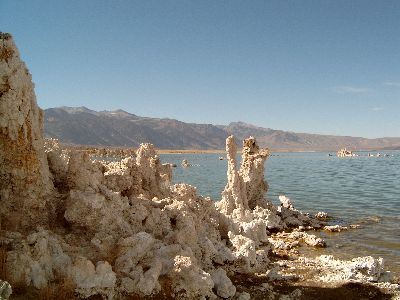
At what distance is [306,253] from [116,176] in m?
10.3

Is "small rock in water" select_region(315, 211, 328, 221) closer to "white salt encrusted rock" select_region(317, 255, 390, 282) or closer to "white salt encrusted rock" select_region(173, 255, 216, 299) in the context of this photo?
"white salt encrusted rock" select_region(317, 255, 390, 282)

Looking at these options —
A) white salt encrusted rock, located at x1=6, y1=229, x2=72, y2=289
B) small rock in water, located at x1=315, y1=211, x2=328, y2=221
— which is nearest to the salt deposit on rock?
white salt encrusted rock, located at x1=6, y1=229, x2=72, y2=289

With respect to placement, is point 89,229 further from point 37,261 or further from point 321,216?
point 321,216

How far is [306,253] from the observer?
19.8 metres

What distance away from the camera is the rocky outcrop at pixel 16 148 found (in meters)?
10.6

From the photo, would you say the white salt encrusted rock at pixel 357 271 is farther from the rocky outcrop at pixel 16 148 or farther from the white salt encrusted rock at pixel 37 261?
the rocky outcrop at pixel 16 148

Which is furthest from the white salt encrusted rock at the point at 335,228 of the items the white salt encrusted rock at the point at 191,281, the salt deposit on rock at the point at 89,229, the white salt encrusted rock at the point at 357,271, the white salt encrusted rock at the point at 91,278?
the white salt encrusted rock at the point at 91,278

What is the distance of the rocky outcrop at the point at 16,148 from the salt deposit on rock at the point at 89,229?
24 mm

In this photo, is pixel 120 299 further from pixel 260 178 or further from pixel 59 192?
pixel 260 178

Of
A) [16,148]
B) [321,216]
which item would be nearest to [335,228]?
[321,216]

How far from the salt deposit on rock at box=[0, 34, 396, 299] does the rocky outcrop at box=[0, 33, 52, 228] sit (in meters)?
0.02

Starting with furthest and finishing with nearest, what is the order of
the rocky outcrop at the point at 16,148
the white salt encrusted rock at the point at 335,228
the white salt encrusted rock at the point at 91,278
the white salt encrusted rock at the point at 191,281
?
the white salt encrusted rock at the point at 335,228 → the rocky outcrop at the point at 16,148 → the white salt encrusted rock at the point at 191,281 → the white salt encrusted rock at the point at 91,278

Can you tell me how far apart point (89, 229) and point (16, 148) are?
2.92 metres

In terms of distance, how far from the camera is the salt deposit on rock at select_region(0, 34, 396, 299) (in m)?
9.41
